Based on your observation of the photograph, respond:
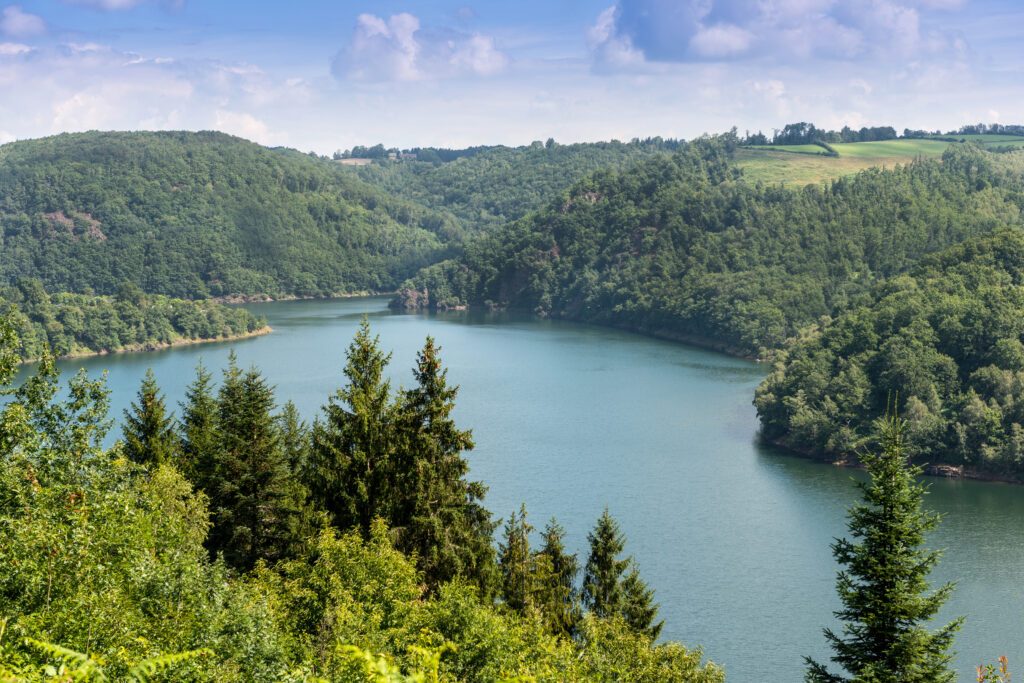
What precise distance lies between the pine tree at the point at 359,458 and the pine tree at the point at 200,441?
2978mm

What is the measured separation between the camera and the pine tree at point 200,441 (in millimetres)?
33125

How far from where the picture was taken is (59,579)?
13.6 metres

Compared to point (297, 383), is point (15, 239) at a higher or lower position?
higher

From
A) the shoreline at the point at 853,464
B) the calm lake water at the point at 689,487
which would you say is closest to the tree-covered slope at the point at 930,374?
the shoreline at the point at 853,464

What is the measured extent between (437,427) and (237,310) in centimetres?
10333

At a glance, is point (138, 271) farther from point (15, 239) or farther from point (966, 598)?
point (966, 598)

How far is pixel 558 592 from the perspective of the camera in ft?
104

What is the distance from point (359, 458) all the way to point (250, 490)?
350 cm

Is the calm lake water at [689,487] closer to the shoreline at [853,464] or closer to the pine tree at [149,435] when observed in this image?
the shoreline at [853,464]

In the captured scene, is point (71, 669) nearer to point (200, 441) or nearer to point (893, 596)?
point (893, 596)

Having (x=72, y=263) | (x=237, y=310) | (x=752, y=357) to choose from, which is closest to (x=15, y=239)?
(x=72, y=263)

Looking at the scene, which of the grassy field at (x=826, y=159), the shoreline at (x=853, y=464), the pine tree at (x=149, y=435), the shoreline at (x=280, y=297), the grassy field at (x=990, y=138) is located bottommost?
the shoreline at (x=853, y=464)

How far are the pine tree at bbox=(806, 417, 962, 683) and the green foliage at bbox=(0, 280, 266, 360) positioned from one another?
318ft

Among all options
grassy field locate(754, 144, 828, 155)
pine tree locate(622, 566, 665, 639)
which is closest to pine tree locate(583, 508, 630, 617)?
pine tree locate(622, 566, 665, 639)
